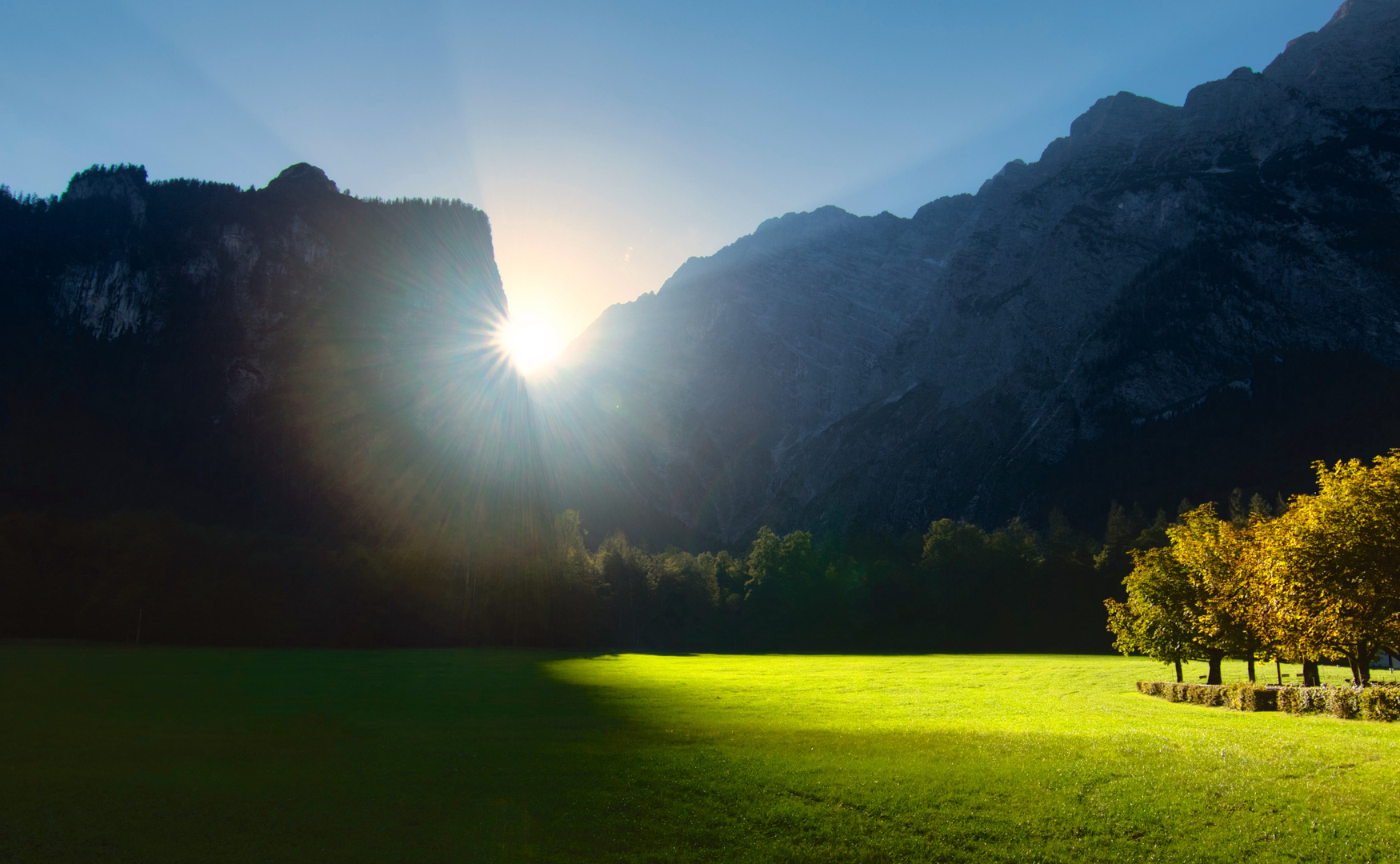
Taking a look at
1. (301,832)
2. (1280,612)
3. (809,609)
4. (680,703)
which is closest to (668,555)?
(809,609)

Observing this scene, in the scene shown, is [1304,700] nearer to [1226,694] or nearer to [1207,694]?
[1226,694]

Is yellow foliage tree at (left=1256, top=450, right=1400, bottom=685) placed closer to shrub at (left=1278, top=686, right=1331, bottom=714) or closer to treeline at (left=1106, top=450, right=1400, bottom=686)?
treeline at (left=1106, top=450, right=1400, bottom=686)

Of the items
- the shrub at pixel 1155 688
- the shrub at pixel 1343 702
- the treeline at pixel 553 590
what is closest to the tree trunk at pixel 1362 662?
the shrub at pixel 1343 702

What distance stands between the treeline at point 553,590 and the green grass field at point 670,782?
66.1 meters

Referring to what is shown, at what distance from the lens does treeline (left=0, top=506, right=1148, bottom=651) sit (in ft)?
292

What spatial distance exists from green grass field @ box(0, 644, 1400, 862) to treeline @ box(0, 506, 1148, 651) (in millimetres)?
66116

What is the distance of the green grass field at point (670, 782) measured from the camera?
558 inches

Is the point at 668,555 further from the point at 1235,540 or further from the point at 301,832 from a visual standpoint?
the point at 301,832

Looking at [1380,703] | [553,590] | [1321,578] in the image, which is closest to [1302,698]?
[1380,703]

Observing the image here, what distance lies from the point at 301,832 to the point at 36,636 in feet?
344

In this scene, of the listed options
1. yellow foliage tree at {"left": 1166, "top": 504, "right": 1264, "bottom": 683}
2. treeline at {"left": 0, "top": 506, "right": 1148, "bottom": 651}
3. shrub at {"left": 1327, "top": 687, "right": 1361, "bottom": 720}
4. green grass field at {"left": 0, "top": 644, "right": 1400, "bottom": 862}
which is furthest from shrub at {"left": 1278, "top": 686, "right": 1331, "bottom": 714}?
treeline at {"left": 0, "top": 506, "right": 1148, "bottom": 651}

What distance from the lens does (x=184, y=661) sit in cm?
5759

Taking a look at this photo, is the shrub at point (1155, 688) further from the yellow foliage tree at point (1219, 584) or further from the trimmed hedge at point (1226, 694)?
the yellow foliage tree at point (1219, 584)

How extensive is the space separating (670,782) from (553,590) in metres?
87.2
